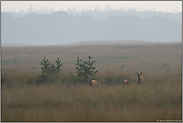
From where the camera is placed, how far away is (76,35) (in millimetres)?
142875

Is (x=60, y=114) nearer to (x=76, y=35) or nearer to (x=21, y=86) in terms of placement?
(x=21, y=86)

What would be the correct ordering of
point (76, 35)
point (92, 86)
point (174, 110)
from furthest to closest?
point (76, 35) < point (92, 86) < point (174, 110)

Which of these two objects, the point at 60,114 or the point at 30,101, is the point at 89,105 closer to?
the point at 60,114

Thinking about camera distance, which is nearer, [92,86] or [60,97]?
[60,97]

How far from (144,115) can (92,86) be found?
11.1 feet

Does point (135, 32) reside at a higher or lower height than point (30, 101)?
higher

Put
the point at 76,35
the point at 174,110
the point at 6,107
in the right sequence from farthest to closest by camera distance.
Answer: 1. the point at 76,35
2. the point at 6,107
3. the point at 174,110

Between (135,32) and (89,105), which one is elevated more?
(135,32)

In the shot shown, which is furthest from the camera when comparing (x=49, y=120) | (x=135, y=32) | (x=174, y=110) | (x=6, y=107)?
(x=135, y=32)

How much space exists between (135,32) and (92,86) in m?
131

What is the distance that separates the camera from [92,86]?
7598 millimetres

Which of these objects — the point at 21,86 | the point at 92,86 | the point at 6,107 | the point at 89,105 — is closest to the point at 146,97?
the point at 89,105

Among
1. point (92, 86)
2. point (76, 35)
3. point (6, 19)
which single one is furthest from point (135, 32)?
point (92, 86)

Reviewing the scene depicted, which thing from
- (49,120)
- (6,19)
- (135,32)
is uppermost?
(6,19)
